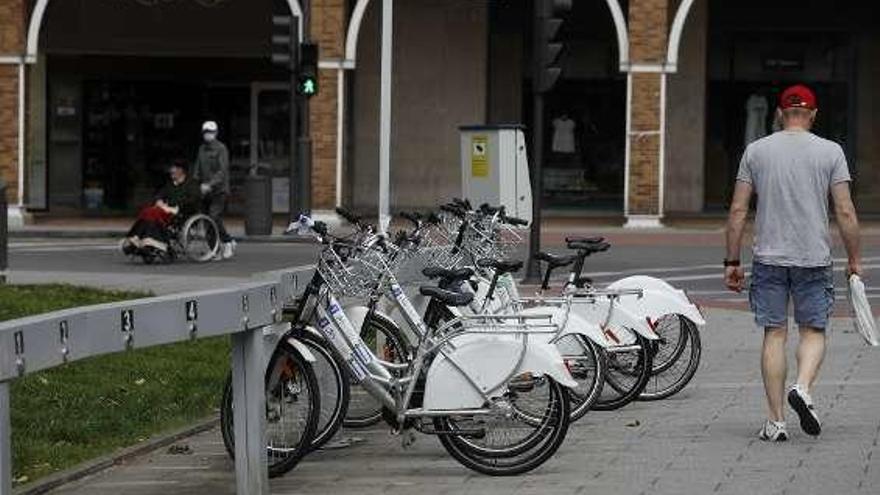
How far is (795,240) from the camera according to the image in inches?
392

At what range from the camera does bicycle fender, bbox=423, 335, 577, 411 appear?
880cm

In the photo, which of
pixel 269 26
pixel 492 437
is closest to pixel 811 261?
pixel 492 437

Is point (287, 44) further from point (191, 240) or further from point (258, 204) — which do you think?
point (191, 240)

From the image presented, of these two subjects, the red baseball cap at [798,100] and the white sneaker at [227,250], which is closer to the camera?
the red baseball cap at [798,100]

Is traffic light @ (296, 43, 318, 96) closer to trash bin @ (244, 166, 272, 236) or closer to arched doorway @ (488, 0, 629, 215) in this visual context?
trash bin @ (244, 166, 272, 236)

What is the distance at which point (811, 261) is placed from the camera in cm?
991

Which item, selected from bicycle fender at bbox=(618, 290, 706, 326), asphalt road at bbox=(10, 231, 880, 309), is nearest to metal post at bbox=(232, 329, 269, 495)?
bicycle fender at bbox=(618, 290, 706, 326)

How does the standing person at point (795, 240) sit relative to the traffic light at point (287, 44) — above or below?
below

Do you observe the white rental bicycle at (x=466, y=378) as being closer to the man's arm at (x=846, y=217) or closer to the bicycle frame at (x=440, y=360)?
the bicycle frame at (x=440, y=360)

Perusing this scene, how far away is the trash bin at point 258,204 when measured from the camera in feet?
98.3

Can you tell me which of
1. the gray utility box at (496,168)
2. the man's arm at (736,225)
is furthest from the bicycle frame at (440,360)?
the gray utility box at (496,168)

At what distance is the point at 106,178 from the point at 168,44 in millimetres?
2898

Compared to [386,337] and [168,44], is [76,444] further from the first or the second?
[168,44]

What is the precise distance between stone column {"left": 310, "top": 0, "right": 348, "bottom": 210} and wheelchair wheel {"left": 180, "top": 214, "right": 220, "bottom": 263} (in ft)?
22.8
